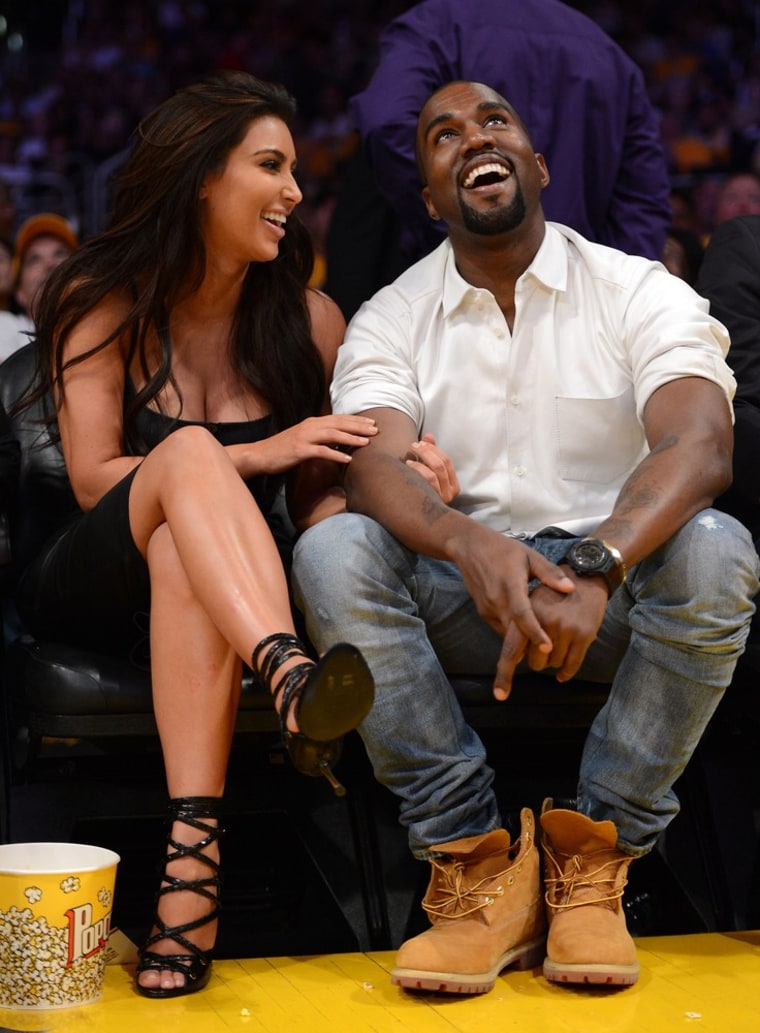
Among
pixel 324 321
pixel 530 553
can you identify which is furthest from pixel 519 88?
pixel 530 553

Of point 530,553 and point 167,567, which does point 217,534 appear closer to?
point 167,567

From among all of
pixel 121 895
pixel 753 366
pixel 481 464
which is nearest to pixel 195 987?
pixel 121 895

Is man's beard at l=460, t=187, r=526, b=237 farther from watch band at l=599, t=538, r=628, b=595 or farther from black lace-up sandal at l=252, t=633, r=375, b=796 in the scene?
black lace-up sandal at l=252, t=633, r=375, b=796

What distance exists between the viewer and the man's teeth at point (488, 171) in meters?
2.38

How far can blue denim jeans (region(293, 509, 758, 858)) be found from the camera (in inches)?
75.4

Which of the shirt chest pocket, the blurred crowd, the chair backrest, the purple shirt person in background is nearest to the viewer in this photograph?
the shirt chest pocket

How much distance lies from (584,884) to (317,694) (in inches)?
21.4

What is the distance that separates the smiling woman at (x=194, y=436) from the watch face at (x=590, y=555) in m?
0.40

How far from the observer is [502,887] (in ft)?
6.33

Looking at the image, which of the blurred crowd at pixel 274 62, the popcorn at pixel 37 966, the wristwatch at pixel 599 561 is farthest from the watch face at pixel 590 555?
the blurred crowd at pixel 274 62

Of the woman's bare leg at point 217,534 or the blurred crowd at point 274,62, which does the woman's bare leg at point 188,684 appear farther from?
the blurred crowd at point 274,62

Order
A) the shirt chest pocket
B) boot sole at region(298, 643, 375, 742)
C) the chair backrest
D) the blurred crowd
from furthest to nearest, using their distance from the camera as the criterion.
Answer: the blurred crowd < the chair backrest < the shirt chest pocket < boot sole at region(298, 643, 375, 742)

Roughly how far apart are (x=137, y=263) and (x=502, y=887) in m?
1.21

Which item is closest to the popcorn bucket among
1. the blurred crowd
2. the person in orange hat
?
the person in orange hat
